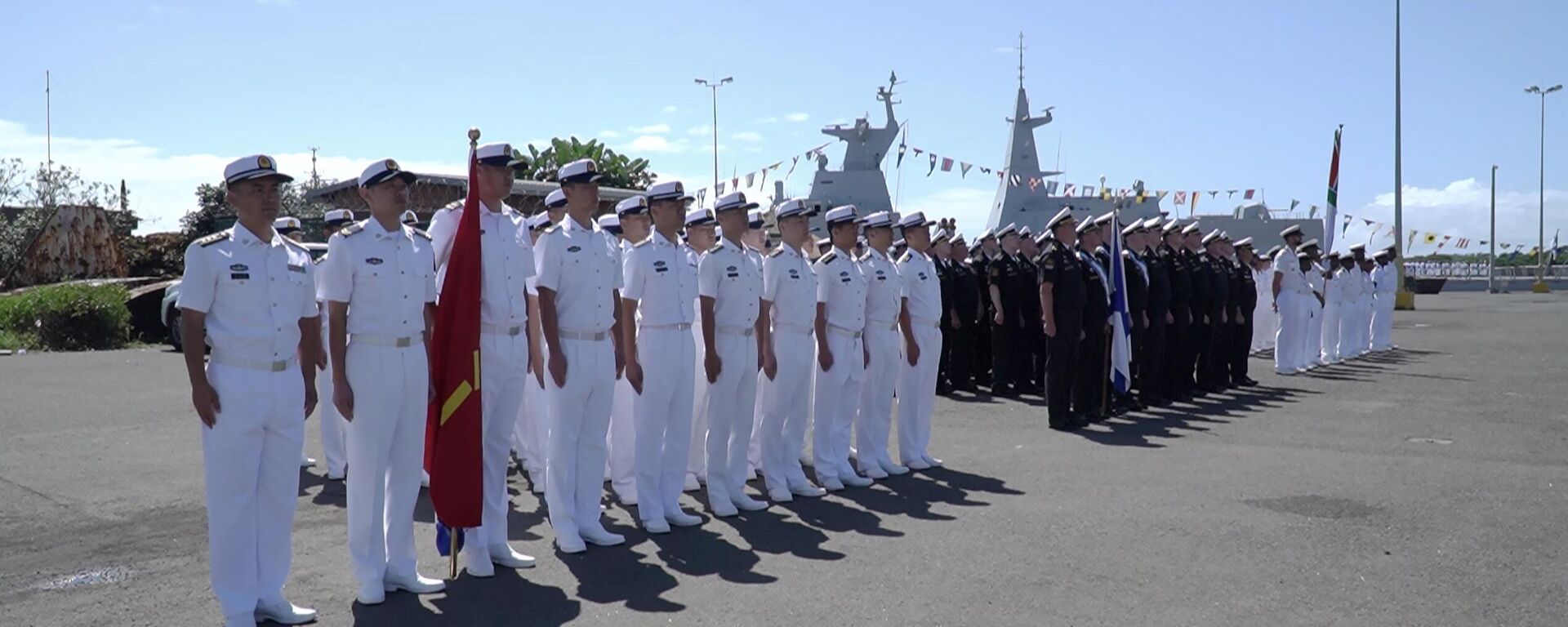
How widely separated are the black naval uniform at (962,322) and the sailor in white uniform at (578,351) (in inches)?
304

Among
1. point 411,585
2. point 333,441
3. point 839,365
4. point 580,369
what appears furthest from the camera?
point 333,441

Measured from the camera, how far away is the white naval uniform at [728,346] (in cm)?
679

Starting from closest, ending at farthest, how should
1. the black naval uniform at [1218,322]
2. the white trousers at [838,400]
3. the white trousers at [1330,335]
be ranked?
the white trousers at [838,400], the black naval uniform at [1218,322], the white trousers at [1330,335]

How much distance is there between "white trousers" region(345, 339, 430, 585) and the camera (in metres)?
4.91

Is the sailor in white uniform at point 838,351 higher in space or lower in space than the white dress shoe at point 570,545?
higher

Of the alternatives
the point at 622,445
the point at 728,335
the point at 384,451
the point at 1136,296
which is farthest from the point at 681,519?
the point at 1136,296

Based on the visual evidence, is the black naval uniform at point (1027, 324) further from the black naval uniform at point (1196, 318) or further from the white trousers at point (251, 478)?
the white trousers at point (251, 478)

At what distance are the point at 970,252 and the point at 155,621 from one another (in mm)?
10997

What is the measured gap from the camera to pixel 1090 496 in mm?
7020

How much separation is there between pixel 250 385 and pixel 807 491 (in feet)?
12.2

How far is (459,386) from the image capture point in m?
5.21

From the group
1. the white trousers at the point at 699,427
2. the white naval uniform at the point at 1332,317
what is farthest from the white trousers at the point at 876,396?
the white naval uniform at the point at 1332,317

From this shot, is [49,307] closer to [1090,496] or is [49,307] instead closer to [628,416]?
[628,416]

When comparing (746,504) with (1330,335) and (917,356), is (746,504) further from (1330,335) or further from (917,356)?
(1330,335)
